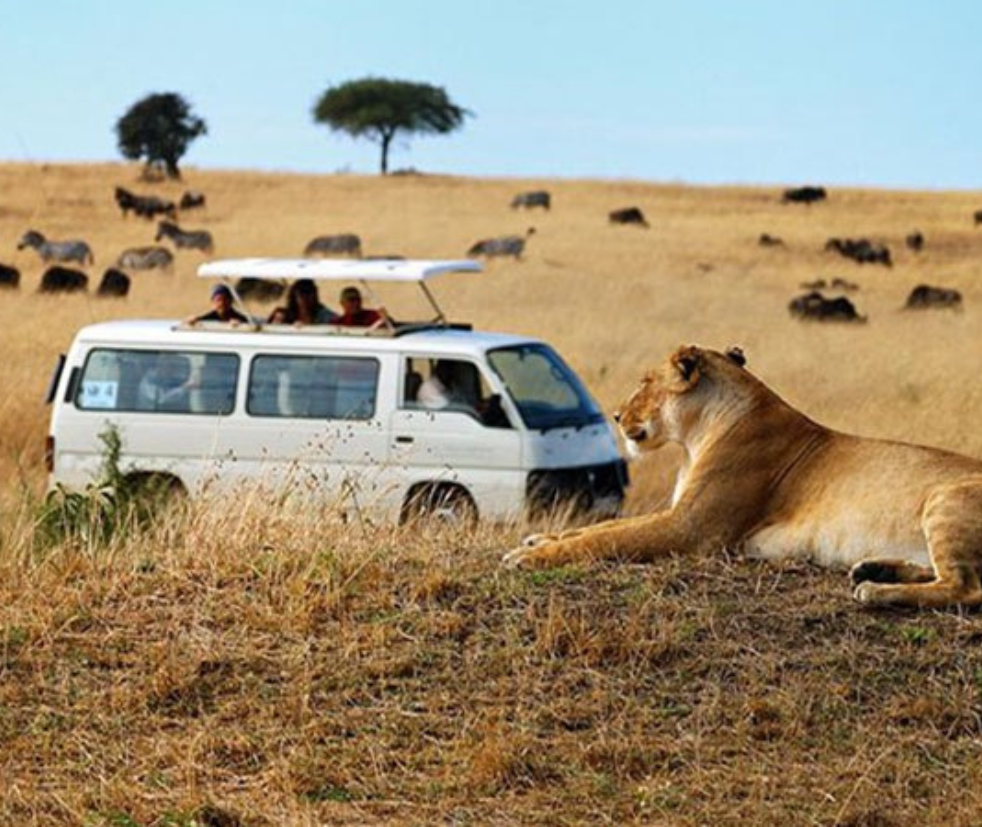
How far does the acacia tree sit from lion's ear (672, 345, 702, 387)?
3105 inches

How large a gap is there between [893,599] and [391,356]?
8890 mm

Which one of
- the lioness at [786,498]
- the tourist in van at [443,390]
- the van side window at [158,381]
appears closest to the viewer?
the lioness at [786,498]

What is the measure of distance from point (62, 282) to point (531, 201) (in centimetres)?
3009

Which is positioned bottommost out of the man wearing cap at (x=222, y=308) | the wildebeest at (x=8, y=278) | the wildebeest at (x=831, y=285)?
the wildebeest at (x=8, y=278)

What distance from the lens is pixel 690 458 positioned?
948cm

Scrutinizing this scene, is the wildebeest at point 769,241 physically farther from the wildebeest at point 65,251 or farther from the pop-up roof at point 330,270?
the pop-up roof at point 330,270

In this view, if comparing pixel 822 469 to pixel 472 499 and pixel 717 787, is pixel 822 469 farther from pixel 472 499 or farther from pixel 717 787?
pixel 472 499

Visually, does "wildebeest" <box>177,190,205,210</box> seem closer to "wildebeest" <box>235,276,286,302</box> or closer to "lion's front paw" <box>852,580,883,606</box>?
"wildebeest" <box>235,276,286,302</box>

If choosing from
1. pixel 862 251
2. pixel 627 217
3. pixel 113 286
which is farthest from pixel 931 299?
pixel 627 217

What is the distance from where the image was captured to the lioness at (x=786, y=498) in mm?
8406

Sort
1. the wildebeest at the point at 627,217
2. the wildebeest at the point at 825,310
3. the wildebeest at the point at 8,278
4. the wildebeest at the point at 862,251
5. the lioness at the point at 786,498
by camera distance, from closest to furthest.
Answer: the lioness at the point at 786,498 → the wildebeest at the point at 825,310 → the wildebeest at the point at 8,278 → the wildebeest at the point at 862,251 → the wildebeest at the point at 627,217

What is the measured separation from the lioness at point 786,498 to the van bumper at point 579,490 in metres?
6.18

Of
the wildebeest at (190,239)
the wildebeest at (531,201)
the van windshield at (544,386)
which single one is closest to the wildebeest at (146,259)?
the wildebeest at (190,239)

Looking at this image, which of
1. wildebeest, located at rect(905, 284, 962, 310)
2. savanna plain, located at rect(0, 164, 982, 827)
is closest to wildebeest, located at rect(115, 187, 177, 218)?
wildebeest, located at rect(905, 284, 962, 310)
